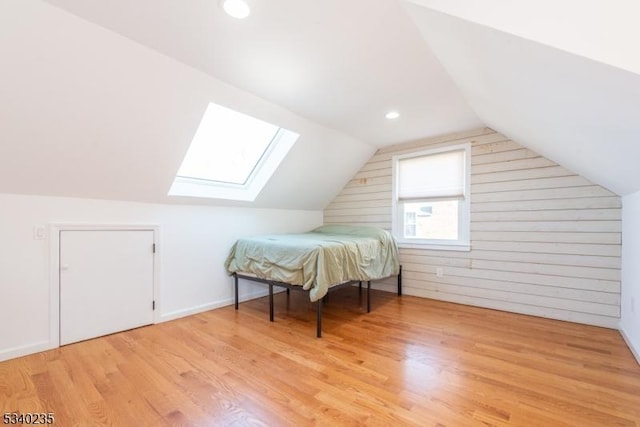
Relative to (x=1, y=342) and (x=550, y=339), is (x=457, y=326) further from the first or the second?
(x=1, y=342)

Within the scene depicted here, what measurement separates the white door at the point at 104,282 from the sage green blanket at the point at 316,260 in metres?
0.95

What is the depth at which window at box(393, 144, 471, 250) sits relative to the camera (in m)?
3.57

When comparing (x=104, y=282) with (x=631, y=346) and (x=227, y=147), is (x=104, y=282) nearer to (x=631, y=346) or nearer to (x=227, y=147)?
(x=227, y=147)

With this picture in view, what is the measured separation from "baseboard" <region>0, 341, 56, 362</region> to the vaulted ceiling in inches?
47.8

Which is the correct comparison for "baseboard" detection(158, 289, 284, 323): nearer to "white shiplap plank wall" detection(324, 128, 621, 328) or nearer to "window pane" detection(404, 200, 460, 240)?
"white shiplap plank wall" detection(324, 128, 621, 328)

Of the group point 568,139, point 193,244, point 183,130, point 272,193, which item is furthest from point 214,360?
point 568,139

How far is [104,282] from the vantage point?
8.49 ft

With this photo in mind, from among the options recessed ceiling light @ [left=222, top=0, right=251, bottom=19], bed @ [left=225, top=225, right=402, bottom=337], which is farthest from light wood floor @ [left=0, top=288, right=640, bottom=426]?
recessed ceiling light @ [left=222, top=0, right=251, bottom=19]

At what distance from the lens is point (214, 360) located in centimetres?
Answer: 213

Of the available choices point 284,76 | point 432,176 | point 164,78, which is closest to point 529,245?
point 432,176

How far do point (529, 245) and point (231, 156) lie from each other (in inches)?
141

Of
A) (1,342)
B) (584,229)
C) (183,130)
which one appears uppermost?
(183,130)

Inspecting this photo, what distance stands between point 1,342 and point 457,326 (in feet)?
12.6

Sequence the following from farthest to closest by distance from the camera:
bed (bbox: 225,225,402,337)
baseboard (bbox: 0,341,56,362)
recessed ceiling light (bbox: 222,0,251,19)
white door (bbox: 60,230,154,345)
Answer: bed (bbox: 225,225,402,337), white door (bbox: 60,230,154,345), baseboard (bbox: 0,341,56,362), recessed ceiling light (bbox: 222,0,251,19)
